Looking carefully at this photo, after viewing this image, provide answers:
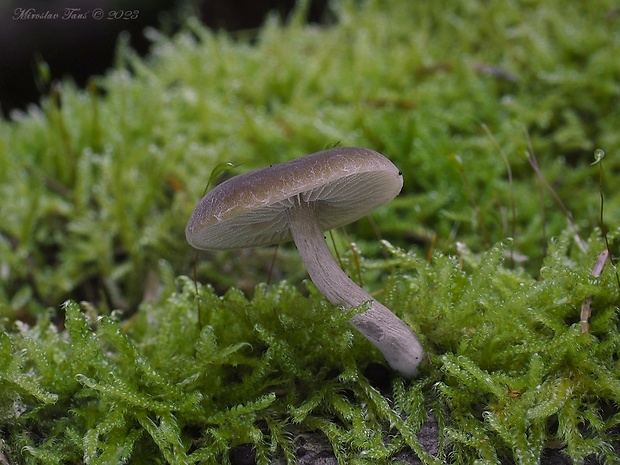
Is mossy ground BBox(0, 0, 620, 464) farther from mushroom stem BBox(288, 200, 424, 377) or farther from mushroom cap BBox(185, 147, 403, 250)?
mushroom cap BBox(185, 147, 403, 250)

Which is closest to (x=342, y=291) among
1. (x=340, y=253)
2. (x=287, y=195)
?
(x=287, y=195)

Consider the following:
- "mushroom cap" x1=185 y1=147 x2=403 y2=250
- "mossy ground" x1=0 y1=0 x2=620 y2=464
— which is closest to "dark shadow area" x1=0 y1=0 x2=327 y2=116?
"mossy ground" x1=0 y1=0 x2=620 y2=464

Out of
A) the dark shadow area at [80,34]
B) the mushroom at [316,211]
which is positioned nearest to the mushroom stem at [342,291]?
the mushroom at [316,211]

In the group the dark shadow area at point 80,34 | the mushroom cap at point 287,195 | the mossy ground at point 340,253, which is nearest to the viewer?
the mushroom cap at point 287,195

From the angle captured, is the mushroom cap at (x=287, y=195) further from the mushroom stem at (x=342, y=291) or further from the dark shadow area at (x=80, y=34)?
the dark shadow area at (x=80, y=34)

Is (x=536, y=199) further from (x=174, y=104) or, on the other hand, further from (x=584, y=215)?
(x=174, y=104)

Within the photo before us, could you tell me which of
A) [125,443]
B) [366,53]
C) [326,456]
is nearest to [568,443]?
[326,456]
